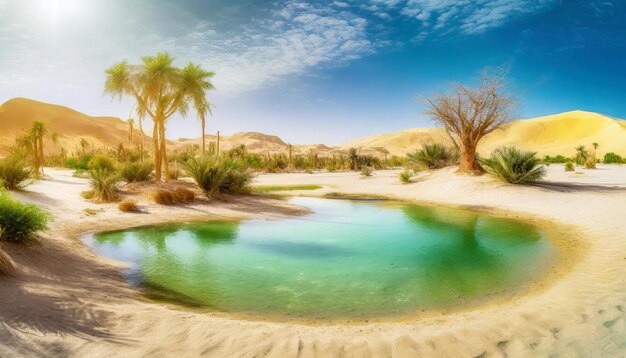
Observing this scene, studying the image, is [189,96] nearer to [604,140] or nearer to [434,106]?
[434,106]

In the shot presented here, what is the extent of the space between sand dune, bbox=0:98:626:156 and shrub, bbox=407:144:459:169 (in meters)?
51.3

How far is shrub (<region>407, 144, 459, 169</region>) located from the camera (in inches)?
977

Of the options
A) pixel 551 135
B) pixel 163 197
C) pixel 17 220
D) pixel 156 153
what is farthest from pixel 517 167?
pixel 551 135

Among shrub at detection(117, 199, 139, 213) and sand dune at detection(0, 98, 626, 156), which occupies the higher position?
sand dune at detection(0, 98, 626, 156)

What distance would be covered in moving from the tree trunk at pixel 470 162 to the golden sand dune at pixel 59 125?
265 ft

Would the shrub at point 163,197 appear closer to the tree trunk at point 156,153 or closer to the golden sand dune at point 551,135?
the tree trunk at point 156,153

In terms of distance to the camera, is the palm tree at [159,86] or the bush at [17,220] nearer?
the bush at [17,220]

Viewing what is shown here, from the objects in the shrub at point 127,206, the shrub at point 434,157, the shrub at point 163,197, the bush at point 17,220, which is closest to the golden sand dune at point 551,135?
the shrub at point 434,157

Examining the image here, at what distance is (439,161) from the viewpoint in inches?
980

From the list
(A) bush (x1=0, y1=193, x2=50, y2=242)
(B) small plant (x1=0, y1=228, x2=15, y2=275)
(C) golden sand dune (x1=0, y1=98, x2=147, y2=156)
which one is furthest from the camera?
(C) golden sand dune (x1=0, y1=98, x2=147, y2=156)

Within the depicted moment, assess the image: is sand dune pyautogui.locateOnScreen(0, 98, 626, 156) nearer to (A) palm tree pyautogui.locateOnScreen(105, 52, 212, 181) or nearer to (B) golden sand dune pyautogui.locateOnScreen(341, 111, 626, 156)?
(B) golden sand dune pyautogui.locateOnScreen(341, 111, 626, 156)

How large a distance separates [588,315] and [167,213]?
10.6 metres

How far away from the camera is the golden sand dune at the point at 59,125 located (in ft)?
271

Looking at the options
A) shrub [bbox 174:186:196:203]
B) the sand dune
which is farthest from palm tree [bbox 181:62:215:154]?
the sand dune
